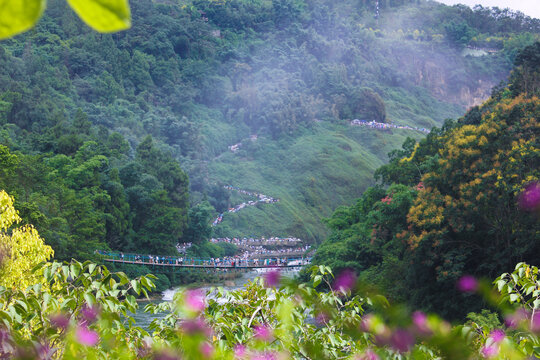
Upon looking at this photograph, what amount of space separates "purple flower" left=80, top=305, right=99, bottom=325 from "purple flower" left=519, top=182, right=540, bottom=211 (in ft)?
32.0

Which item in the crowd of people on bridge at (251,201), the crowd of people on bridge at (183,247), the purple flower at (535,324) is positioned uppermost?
the purple flower at (535,324)

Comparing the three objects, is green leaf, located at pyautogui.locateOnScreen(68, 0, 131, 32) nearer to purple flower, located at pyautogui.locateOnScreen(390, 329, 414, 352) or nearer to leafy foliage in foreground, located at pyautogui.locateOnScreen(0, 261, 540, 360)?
leafy foliage in foreground, located at pyautogui.locateOnScreen(0, 261, 540, 360)

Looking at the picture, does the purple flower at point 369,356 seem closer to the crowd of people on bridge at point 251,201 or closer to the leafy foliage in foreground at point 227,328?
the leafy foliage in foreground at point 227,328

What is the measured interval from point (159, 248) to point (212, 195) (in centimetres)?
1617

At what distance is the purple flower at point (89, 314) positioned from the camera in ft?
8.31

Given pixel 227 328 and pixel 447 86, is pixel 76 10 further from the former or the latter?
pixel 447 86

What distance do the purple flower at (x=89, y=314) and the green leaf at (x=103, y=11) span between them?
2.32 m

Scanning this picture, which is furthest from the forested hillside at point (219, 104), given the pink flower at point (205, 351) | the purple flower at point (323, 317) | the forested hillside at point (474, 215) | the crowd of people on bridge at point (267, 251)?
the pink flower at point (205, 351)

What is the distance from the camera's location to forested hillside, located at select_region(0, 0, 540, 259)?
90.5ft

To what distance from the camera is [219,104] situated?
207 feet

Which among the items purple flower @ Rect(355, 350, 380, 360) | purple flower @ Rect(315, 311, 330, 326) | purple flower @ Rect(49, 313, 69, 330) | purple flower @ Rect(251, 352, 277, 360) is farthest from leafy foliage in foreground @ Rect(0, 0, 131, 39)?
purple flower @ Rect(315, 311, 330, 326)

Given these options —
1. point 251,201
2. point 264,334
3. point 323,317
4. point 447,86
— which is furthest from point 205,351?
point 447,86

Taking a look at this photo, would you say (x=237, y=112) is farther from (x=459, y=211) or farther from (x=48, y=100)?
(x=459, y=211)

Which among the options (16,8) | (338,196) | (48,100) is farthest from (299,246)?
(16,8)
